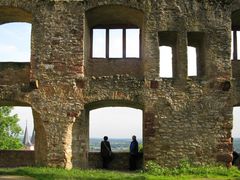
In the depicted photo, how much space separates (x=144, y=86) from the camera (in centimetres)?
1276

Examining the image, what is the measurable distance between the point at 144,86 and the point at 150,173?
2.55 meters

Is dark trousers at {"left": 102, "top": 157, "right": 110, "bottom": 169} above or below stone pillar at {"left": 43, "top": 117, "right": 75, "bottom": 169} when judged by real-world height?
below

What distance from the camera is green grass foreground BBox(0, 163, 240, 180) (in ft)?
36.1

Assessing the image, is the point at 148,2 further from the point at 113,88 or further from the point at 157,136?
the point at 157,136

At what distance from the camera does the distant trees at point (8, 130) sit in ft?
95.9

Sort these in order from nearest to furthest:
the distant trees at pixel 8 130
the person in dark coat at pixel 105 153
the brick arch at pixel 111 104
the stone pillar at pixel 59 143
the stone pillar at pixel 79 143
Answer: the stone pillar at pixel 59 143 → the stone pillar at pixel 79 143 → the brick arch at pixel 111 104 → the person in dark coat at pixel 105 153 → the distant trees at pixel 8 130

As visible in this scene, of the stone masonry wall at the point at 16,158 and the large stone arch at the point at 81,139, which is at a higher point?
the large stone arch at the point at 81,139

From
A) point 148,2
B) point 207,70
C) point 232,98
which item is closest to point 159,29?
point 148,2

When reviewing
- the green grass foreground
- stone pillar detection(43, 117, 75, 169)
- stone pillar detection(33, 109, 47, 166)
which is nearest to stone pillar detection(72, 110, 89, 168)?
stone pillar detection(43, 117, 75, 169)

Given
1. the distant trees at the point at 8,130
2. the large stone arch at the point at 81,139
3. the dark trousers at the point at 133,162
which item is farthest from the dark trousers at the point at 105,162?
the distant trees at the point at 8,130

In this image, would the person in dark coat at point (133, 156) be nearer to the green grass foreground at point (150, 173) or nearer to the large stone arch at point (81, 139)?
the large stone arch at point (81, 139)

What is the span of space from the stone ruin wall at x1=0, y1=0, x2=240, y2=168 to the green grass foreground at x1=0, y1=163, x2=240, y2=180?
0.37 metres

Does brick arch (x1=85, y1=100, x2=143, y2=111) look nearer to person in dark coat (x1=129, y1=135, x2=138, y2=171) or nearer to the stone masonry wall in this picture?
person in dark coat (x1=129, y1=135, x2=138, y2=171)

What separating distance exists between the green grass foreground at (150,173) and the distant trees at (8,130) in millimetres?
17890
